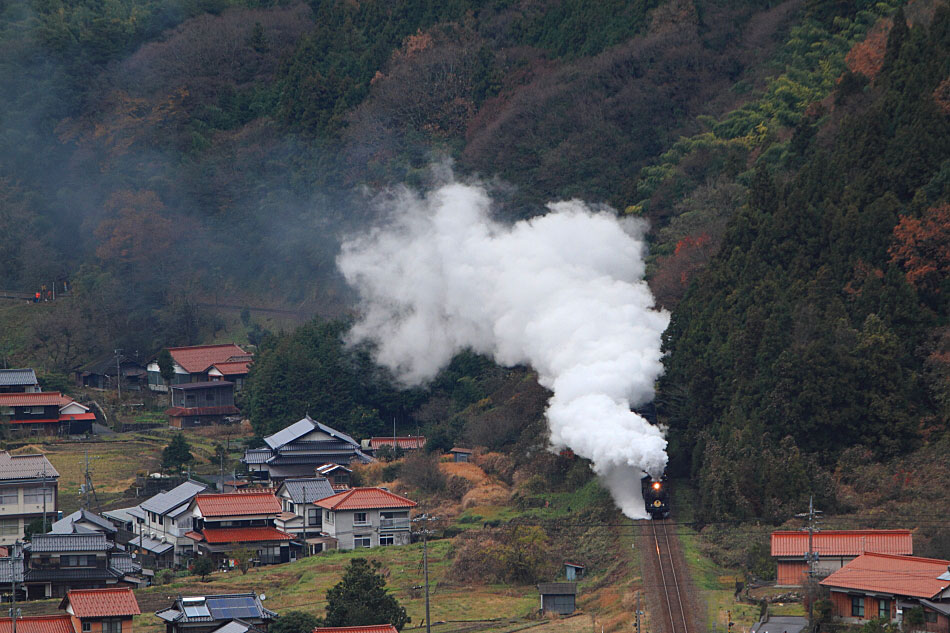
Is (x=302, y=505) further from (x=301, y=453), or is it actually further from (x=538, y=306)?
(x=538, y=306)

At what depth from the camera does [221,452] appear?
198 ft

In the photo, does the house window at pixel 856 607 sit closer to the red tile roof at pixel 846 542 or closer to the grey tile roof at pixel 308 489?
the red tile roof at pixel 846 542

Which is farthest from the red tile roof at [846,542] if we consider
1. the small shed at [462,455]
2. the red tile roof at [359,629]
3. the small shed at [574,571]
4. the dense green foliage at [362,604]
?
the small shed at [462,455]

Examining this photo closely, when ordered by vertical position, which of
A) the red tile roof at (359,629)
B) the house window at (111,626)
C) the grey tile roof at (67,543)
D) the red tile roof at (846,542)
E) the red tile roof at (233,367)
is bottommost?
the red tile roof at (359,629)

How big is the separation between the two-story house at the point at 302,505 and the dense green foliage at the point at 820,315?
11.9 meters

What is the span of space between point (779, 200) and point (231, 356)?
2669 centimetres

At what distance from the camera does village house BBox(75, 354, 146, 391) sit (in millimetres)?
69500

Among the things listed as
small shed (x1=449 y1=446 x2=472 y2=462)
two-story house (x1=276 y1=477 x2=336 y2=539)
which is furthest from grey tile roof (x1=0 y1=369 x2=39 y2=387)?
small shed (x1=449 y1=446 x2=472 y2=462)

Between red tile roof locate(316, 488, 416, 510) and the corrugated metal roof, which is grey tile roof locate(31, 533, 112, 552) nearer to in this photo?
the corrugated metal roof

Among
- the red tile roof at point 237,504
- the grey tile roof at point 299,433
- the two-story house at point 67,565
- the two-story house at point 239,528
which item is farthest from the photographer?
the grey tile roof at point 299,433

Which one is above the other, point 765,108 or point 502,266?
point 765,108

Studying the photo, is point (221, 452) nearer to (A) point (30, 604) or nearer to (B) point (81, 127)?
(A) point (30, 604)

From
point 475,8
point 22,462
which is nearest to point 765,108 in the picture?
point 475,8

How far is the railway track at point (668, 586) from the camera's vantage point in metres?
37.2
